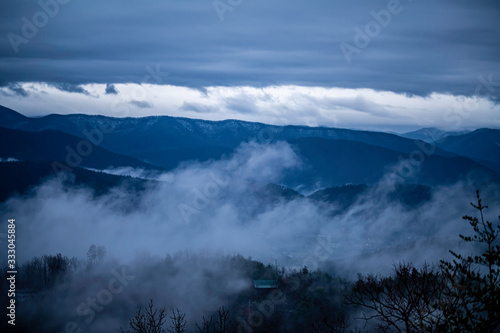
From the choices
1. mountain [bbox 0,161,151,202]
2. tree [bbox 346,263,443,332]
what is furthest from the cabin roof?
mountain [bbox 0,161,151,202]

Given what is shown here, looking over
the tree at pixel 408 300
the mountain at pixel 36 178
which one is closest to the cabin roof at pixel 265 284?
the tree at pixel 408 300

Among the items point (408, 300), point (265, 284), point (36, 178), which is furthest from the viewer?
point (36, 178)

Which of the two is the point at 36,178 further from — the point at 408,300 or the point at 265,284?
the point at 408,300

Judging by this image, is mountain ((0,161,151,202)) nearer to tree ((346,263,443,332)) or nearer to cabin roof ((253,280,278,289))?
cabin roof ((253,280,278,289))

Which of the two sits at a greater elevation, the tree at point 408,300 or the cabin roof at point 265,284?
the tree at point 408,300

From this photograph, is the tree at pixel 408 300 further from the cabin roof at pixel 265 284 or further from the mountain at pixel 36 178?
the mountain at pixel 36 178

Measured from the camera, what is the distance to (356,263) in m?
124

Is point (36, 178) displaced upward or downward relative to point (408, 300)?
upward

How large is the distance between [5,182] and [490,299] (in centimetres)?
18225

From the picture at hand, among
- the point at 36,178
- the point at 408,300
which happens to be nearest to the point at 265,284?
the point at 408,300

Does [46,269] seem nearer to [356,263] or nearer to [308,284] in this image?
[308,284]

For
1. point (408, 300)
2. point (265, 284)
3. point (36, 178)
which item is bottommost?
point (265, 284)

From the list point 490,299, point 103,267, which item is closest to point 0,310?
point 103,267

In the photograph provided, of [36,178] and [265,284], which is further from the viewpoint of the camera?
[36,178]
